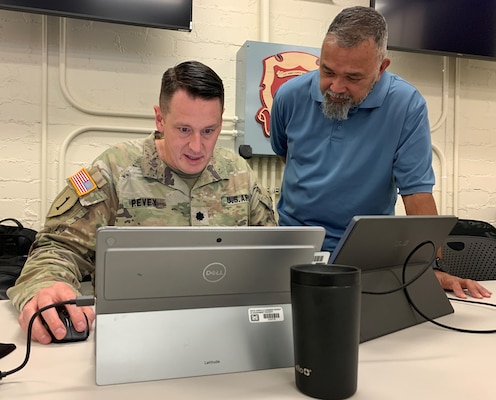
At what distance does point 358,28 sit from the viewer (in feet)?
4.68

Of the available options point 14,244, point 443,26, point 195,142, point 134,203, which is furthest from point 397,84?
point 14,244

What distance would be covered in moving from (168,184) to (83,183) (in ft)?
0.78

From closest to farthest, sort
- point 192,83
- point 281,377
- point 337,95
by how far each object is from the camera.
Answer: point 281,377 < point 192,83 < point 337,95

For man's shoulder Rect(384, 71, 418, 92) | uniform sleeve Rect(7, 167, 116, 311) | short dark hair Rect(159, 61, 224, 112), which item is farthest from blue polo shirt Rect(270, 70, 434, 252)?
uniform sleeve Rect(7, 167, 116, 311)

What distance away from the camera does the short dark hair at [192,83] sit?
4.28ft

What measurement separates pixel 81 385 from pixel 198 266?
22 centimetres

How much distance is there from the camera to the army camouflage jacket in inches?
44.5

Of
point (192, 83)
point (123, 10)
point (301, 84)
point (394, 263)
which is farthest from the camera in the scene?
point (123, 10)

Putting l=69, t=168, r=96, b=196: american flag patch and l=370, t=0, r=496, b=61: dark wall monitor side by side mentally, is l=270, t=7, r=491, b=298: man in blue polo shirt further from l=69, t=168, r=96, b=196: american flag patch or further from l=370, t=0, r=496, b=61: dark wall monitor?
l=370, t=0, r=496, b=61: dark wall monitor

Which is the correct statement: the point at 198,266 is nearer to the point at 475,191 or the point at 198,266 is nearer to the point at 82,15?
the point at 82,15

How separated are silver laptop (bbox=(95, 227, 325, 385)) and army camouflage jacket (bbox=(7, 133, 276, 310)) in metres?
0.36

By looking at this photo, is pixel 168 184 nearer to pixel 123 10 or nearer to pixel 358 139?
pixel 358 139

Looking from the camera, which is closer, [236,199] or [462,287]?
[462,287]

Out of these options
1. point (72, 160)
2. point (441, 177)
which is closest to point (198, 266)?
point (72, 160)
